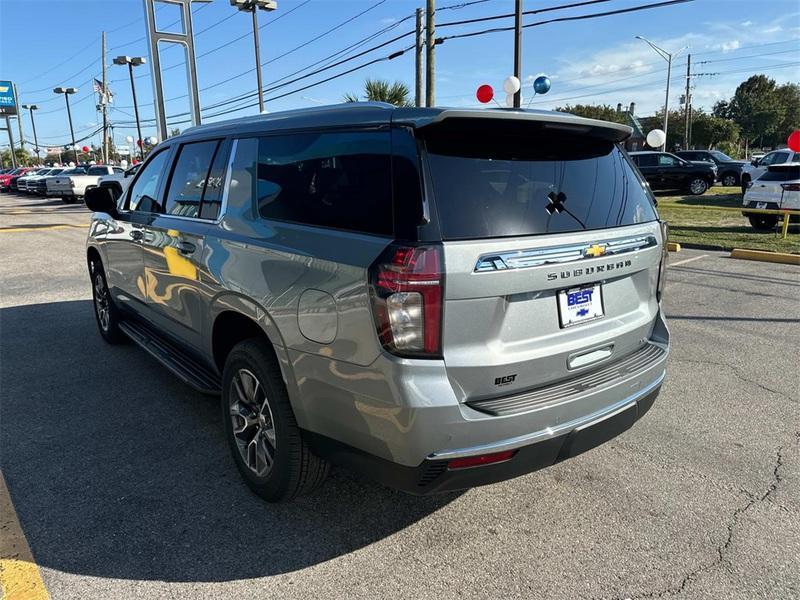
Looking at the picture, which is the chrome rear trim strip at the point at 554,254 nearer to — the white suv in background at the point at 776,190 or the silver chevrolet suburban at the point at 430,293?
the silver chevrolet suburban at the point at 430,293

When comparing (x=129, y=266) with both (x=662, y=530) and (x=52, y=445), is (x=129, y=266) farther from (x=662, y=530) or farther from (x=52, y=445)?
(x=662, y=530)

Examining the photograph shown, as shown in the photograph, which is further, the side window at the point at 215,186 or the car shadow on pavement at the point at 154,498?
the side window at the point at 215,186

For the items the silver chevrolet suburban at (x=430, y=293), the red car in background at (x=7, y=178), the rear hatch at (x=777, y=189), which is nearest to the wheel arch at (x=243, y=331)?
the silver chevrolet suburban at (x=430, y=293)

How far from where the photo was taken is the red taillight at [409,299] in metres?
2.15

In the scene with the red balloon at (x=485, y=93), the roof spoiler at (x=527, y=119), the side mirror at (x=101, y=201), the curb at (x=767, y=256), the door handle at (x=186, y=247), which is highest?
the red balloon at (x=485, y=93)

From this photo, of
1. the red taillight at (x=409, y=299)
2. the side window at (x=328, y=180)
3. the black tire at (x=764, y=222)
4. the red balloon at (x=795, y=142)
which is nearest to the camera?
the red taillight at (x=409, y=299)

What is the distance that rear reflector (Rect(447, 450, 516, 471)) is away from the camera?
2252 mm

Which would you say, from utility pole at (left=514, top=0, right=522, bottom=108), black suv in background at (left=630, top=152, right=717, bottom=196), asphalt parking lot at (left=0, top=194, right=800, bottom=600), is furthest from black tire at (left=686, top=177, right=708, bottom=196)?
asphalt parking lot at (left=0, top=194, right=800, bottom=600)

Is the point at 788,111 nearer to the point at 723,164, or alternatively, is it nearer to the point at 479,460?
the point at 723,164

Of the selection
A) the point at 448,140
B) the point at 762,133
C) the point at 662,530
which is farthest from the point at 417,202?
the point at 762,133

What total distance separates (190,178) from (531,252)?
8.10 ft

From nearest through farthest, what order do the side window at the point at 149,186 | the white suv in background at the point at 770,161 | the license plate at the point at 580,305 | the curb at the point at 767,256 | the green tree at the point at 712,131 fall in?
the license plate at the point at 580,305
the side window at the point at 149,186
the curb at the point at 767,256
the white suv in background at the point at 770,161
the green tree at the point at 712,131

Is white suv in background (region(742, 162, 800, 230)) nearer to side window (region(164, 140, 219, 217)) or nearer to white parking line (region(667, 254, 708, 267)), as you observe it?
white parking line (region(667, 254, 708, 267))

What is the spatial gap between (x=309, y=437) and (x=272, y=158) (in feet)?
4.62
